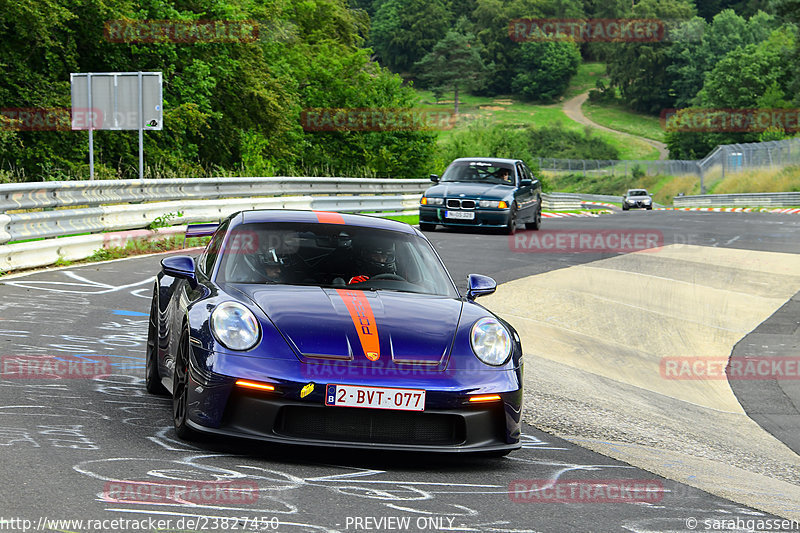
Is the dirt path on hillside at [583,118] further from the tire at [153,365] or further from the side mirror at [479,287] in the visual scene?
the tire at [153,365]

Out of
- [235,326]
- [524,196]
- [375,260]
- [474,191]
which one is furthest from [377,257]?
[524,196]

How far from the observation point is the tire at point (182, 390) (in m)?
5.36

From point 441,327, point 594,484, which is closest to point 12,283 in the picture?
point 441,327

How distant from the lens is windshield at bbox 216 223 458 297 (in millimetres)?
6305

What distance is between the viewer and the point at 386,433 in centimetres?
516

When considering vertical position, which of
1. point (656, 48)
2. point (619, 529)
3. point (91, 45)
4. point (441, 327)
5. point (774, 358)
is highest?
point (656, 48)

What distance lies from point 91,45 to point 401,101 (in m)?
18.8

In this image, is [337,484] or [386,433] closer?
[337,484]

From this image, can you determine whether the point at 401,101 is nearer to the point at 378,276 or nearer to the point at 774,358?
the point at 774,358

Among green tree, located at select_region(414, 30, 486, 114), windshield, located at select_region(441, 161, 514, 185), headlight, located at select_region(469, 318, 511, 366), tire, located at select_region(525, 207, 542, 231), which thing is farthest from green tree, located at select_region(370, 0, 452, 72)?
headlight, located at select_region(469, 318, 511, 366)

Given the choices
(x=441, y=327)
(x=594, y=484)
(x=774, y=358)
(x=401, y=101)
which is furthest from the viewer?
(x=401, y=101)

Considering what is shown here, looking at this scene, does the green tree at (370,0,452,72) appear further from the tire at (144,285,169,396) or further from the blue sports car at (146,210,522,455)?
the blue sports car at (146,210,522,455)

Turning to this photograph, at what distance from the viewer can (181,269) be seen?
248 inches

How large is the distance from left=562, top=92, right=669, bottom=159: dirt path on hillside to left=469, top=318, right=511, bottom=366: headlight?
13197 centimetres
